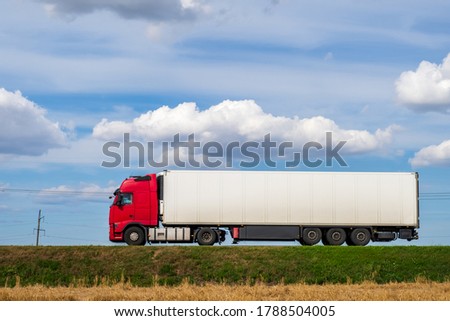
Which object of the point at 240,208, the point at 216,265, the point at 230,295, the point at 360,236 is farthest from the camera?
the point at 360,236

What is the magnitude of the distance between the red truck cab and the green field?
418 centimetres

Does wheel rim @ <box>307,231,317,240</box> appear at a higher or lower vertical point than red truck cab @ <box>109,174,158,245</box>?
lower

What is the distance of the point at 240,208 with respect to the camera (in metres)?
38.9

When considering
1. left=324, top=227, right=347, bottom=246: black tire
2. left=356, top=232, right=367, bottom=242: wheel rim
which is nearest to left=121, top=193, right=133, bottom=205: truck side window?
left=324, top=227, right=347, bottom=246: black tire

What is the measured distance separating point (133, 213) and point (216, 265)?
25.2 ft

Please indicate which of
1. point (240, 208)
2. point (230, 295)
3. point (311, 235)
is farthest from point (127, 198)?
point (230, 295)

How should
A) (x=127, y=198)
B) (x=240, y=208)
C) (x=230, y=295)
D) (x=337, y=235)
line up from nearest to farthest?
(x=230, y=295) < (x=240, y=208) < (x=127, y=198) < (x=337, y=235)

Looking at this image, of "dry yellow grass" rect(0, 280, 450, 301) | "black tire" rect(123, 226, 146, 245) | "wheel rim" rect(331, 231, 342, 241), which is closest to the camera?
"dry yellow grass" rect(0, 280, 450, 301)

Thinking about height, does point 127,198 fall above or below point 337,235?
above

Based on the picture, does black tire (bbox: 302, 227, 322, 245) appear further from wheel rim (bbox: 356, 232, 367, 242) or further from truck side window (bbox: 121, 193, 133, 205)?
truck side window (bbox: 121, 193, 133, 205)

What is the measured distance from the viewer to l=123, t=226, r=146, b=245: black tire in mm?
38781

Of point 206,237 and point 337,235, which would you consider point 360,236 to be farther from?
point 206,237
